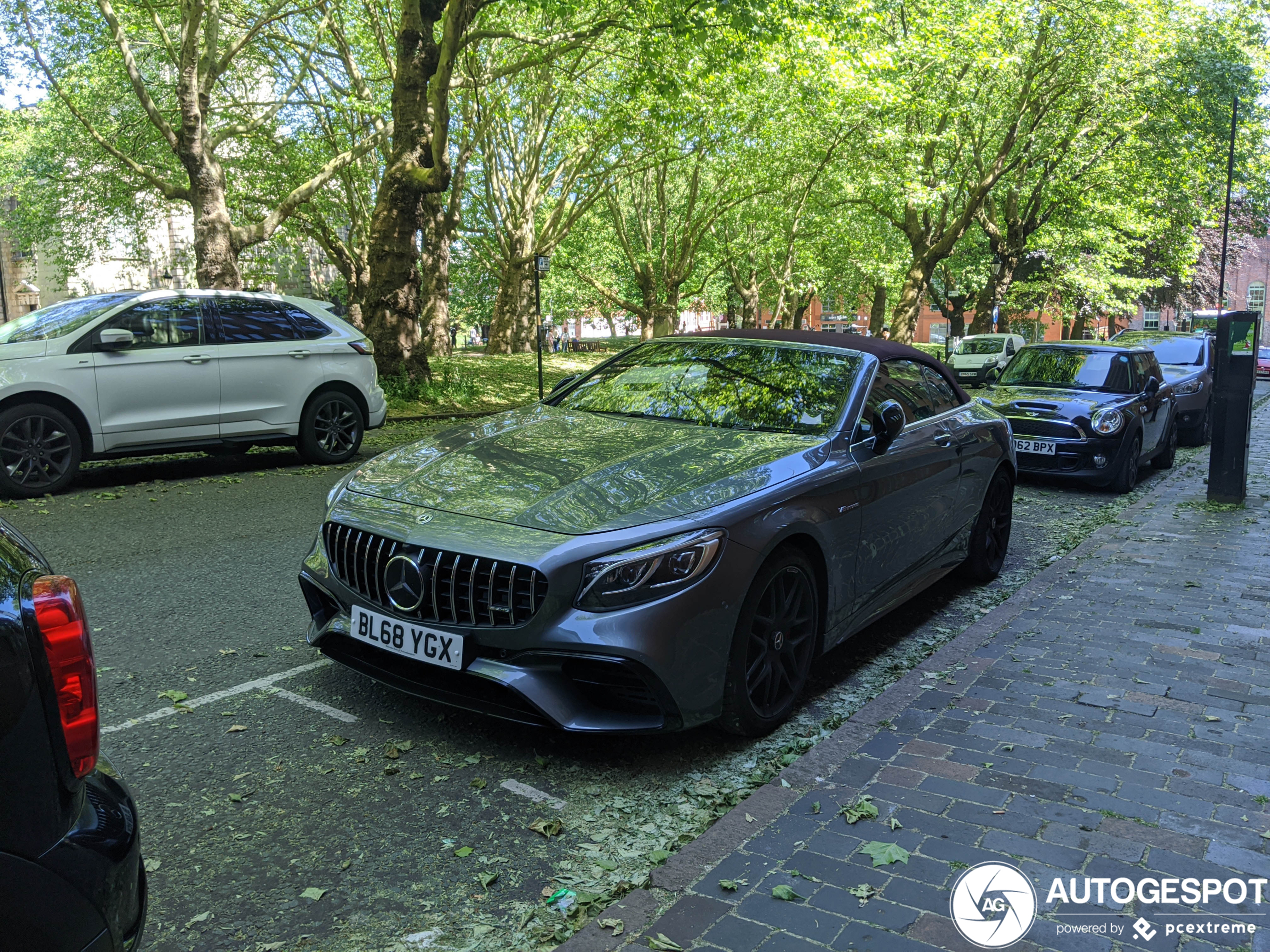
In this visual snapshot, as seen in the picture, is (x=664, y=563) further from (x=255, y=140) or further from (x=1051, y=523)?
(x=255, y=140)

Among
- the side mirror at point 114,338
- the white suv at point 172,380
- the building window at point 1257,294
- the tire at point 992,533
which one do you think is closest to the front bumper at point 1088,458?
the tire at point 992,533

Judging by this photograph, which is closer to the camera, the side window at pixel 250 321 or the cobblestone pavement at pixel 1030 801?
the cobblestone pavement at pixel 1030 801

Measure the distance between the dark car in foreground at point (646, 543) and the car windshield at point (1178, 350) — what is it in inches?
472

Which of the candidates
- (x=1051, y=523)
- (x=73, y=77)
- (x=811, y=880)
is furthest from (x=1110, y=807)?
(x=73, y=77)

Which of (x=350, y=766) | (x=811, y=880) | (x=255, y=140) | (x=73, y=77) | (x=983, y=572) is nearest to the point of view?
(x=811, y=880)

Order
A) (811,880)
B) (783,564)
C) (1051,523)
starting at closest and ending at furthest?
(811,880) < (783,564) < (1051,523)

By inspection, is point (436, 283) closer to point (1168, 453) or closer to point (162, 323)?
point (162, 323)

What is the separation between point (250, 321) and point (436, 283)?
19.1 metres

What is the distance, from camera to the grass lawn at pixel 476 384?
56.9ft

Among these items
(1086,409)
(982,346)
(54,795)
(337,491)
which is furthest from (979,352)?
(54,795)

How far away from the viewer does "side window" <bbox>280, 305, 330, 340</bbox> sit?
10.4m

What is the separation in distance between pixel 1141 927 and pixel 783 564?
5.69ft

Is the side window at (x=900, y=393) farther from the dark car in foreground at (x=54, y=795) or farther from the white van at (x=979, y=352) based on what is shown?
the white van at (x=979, y=352)

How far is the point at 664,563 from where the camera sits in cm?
355
